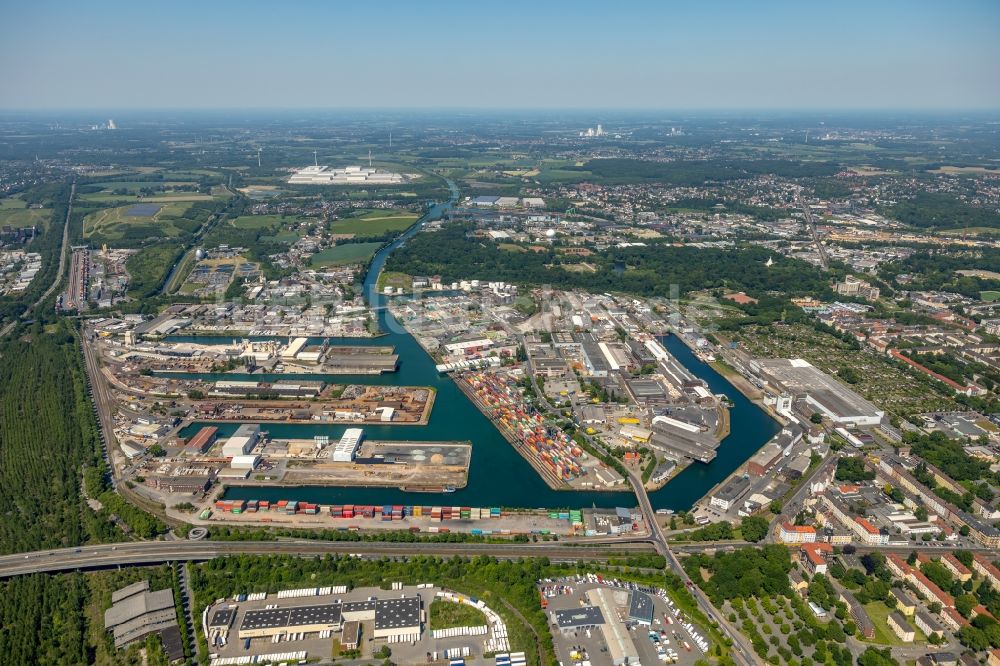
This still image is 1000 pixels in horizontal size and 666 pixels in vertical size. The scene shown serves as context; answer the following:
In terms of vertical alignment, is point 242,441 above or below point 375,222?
below

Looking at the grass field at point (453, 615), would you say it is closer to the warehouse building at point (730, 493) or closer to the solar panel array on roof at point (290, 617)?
the solar panel array on roof at point (290, 617)

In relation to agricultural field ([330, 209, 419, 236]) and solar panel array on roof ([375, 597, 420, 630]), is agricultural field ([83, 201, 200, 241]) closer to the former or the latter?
agricultural field ([330, 209, 419, 236])

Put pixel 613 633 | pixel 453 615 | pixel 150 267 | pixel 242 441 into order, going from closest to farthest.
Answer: pixel 613 633 → pixel 453 615 → pixel 242 441 → pixel 150 267

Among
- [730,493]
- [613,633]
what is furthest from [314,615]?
[730,493]

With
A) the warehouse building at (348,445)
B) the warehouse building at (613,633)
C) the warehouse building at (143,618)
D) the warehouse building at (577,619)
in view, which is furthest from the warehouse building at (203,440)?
the warehouse building at (613,633)

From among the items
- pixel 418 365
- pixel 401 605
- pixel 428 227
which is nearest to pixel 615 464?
pixel 401 605

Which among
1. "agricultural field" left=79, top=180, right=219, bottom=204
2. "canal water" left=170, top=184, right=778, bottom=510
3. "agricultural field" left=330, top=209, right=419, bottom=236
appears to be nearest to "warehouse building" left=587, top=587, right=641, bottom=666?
"canal water" left=170, top=184, right=778, bottom=510

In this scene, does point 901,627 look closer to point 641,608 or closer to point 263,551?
point 641,608
